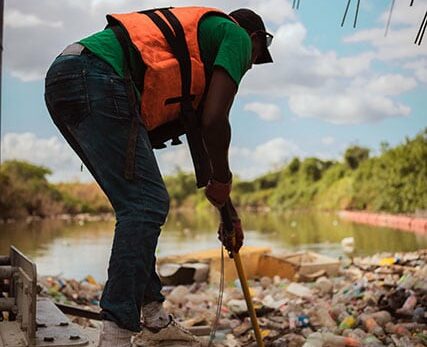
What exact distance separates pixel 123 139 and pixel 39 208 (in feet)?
45.7

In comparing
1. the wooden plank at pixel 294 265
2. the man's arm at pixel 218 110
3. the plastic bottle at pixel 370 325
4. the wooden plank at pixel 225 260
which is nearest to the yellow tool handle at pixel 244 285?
the man's arm at pixel 218 110

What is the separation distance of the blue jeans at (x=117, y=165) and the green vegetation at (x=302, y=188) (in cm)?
1231

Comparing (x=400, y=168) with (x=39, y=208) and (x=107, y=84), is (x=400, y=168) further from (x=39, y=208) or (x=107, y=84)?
(x=107, y=84)

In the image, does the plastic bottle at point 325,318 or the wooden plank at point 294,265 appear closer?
the plastic bottle at point 325,318

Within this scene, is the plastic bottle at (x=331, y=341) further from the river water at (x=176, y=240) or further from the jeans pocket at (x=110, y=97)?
the river water at (x=176, y=240)

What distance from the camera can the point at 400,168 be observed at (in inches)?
573

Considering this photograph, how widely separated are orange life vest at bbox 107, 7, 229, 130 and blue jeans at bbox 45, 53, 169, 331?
72mm

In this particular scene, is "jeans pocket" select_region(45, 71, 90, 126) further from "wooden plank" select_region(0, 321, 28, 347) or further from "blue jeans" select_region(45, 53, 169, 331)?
"wooden plank" select_region(0, 321, 28, 347)

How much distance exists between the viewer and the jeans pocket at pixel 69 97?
1669 mm

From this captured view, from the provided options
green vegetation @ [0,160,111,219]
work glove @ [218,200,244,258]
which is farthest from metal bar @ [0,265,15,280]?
green vegetation @ [0,160,111,219]

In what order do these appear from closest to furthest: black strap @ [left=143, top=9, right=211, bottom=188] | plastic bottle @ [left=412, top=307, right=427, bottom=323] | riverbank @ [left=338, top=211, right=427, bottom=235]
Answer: black strap @ [left=143, top=9, right=211, bottom=188]
plastic bottle @ [left=412, top=307, right=427, bottom=323]
riverbank @ [left=338, top=211, right=427, bottom=235]

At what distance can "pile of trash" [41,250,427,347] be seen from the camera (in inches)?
126

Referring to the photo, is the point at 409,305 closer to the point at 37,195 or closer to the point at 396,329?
the point at 396,329

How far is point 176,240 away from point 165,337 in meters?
11.1
